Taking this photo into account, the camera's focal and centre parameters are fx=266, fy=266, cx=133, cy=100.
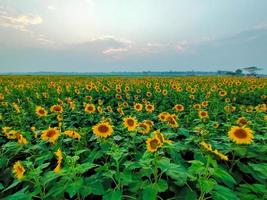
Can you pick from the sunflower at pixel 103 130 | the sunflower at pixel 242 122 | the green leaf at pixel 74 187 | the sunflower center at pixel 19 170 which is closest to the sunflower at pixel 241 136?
the sunflower at pixel 242 122

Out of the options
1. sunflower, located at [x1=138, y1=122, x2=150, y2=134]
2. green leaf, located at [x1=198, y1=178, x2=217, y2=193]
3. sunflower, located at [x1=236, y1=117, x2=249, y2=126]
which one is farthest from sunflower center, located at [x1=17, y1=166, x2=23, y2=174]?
sunflower, located at [x1=236, y1=117, x2=249, y2=126]

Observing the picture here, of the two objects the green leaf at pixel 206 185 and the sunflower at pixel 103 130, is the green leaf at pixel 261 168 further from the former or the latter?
the sunflower at pixel 103 130

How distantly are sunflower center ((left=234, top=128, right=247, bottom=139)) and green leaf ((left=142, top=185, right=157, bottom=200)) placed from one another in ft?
4.44

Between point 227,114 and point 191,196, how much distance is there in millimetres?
3822

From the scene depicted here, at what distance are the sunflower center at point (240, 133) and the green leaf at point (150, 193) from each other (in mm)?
1354

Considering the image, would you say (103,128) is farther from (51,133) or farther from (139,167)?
(139,167)

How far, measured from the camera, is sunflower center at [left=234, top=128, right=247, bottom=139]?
2.93m

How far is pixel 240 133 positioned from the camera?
2.95 m

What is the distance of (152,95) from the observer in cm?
1066

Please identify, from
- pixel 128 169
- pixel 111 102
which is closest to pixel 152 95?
pixel 111 102

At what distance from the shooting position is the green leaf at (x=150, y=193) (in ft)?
6.42

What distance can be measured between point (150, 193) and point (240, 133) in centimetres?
146

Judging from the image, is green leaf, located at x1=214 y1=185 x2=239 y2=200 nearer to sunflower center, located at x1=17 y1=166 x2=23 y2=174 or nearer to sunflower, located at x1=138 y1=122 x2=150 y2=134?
sunflower center, located at x1=17 y1=166 x2=23 y2=174

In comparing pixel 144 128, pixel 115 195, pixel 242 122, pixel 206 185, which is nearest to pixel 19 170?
pixel 115 195
